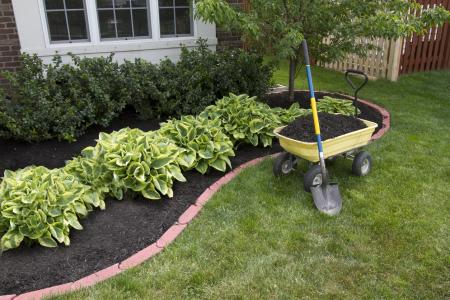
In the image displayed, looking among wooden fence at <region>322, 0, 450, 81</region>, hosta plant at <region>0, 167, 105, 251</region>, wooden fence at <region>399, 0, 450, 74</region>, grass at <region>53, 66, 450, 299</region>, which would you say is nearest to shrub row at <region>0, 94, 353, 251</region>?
hosta plant at <region>0, 167, 105, 251</region>

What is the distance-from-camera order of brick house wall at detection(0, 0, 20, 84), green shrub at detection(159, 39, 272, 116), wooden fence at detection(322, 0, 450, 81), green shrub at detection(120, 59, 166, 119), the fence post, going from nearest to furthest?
brick house wall at detection(0, 0, 20, 84), green shrub at detection(120, 59, 166, 119), green shrub at detection(159, 39, 272, 116), the fence post, wooden fence at detection(322, 0, 450, 81)

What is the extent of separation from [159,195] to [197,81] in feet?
7.15

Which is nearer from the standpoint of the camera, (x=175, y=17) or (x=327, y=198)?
(x=327, y=198)

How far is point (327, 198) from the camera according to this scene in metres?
3.60

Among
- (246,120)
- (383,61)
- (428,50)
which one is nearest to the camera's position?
(246,120)

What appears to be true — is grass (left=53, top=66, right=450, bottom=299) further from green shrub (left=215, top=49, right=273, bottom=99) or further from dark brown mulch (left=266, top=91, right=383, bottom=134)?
green shrub (left=215, top=49, right=273, bottom=99)

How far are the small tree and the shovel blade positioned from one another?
1.81 meters

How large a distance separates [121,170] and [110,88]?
5.70 feet

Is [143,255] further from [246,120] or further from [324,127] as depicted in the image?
[246,120]

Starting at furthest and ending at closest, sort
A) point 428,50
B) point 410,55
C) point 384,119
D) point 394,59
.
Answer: point 428,50, point 410,55, point 394,59, point 384,119

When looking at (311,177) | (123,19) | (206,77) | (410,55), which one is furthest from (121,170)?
(410,55)

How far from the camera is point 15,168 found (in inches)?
175

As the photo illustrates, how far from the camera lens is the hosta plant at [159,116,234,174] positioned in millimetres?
4156

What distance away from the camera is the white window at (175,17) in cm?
580
